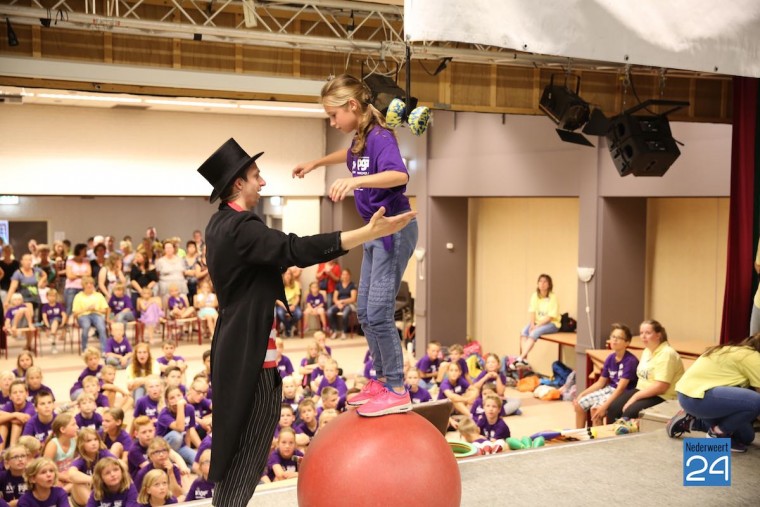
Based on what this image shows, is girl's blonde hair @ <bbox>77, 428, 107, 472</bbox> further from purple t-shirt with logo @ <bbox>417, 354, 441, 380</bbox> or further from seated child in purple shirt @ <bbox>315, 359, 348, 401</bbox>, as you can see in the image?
purple t-shirt with logo @ <bbox>417, 354, 441, 380</bbox>

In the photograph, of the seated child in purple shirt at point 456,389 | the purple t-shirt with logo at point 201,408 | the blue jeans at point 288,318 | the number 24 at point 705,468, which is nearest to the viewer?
the number 24 at point 705,468

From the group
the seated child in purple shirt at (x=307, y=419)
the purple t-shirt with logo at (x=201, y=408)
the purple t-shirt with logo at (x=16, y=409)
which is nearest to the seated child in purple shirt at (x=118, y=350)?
the purple t-shirt with logo at (x=16, y=409)

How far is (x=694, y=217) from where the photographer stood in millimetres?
9641

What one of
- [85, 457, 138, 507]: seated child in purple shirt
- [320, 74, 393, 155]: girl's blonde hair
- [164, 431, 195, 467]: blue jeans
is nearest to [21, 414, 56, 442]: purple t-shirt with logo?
[164, 431, 195, 467]: blue jeans

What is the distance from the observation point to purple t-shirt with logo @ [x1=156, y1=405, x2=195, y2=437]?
6.91 m

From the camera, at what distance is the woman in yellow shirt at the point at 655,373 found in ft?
23.5

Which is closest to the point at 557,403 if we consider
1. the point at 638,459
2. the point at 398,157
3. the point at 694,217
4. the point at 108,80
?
the point at 694,217

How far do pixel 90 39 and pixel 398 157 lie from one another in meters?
4.88

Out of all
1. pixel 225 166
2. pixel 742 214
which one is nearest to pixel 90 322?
pixel 742 214

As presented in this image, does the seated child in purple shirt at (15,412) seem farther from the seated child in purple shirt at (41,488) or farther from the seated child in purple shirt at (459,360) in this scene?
the seated child in purple shirt at (459,360)

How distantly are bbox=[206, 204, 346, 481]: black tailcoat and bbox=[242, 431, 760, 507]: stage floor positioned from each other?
3.68ft

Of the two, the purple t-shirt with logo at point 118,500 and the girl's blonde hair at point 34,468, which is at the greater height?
the girl's blonde hair at point 34,468

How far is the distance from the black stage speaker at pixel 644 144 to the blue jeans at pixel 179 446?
4.51 metres

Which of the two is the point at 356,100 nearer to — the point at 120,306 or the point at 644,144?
the point at 644,144
